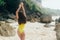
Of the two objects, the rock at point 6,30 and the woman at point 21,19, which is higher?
the woman at point 21,19

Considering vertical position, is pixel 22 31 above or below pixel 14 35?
above

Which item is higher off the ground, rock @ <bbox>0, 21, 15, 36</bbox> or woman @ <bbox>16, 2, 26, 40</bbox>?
woman @ <bbox>16, 2, 26, 40</bbox>

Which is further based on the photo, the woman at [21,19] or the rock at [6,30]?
the rock at [6,30]

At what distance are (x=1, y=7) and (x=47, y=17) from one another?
2.83 meters

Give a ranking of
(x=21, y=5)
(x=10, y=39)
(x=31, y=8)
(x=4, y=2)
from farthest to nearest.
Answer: (x=31, y=8) → (x=4, y=2) → (x=10, y=39) → (x=21, y=5)

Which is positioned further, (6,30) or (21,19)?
(6,30)

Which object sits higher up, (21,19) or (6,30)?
(21,19)

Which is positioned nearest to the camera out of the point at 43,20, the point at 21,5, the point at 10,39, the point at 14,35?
the point at 21,5

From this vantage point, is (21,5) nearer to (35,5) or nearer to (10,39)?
(10,39)

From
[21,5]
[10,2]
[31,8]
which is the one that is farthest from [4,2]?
[21,5]

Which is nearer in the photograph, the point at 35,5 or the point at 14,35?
the point at 14,35

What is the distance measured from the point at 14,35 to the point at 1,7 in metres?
6.31

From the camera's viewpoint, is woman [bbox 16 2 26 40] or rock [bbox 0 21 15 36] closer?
woman [bbox 16 2 26 40]

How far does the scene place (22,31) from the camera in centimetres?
309
